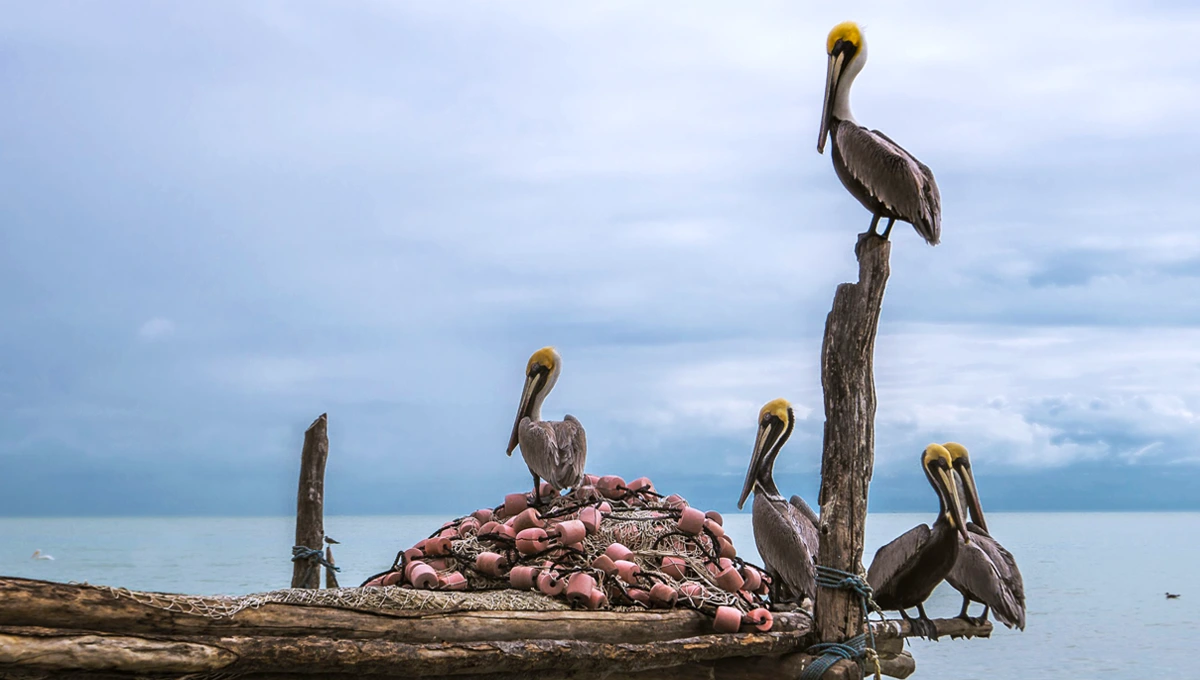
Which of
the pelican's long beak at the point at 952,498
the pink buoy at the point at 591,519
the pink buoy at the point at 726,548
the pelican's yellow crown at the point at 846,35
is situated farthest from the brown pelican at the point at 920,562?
the pelican's yellow crown at the point at 846,35

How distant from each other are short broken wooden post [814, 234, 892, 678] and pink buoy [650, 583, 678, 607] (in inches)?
33.1

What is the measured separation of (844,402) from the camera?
19.0ft

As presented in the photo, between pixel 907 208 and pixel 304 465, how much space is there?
5243 mm

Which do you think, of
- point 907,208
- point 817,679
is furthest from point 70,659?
point 907,208

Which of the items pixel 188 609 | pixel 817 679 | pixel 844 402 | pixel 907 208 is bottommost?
pixel 817 679

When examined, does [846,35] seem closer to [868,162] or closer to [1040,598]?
[868,162]

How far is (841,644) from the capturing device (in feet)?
19.1

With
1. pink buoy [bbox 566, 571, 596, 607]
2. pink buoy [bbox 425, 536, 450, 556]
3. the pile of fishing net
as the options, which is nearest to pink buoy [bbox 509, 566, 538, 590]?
the pile of fishing net

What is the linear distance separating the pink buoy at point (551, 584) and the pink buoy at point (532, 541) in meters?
0.38

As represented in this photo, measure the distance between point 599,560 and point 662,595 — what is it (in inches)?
15.7

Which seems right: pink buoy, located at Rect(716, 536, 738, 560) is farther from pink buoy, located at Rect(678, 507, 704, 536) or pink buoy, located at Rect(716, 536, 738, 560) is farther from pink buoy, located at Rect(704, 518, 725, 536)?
pink buoy, located at Rect(678, 507, 704, 536)

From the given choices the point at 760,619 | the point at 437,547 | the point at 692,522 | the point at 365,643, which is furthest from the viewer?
the point at 692,522

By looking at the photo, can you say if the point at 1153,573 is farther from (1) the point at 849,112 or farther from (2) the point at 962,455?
(1) the point at 849,112

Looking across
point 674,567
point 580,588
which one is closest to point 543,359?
point 674,567
